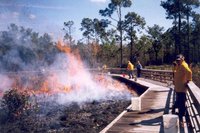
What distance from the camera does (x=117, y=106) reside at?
58.7 feet

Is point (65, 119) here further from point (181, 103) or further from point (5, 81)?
point (5, 81)

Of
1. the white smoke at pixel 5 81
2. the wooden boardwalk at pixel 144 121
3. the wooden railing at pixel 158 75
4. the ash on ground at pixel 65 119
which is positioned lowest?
the ash on ground at pixel 65 119

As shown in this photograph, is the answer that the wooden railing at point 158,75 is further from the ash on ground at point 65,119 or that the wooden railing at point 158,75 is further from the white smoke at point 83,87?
the ash on ground at point 65,119

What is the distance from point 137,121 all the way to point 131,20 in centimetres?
4418

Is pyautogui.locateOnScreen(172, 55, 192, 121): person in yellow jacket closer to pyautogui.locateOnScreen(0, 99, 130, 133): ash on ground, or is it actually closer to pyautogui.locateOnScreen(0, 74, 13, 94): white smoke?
pyautogui.locateOnScreen(0, 99, 130, 133): ash on ground

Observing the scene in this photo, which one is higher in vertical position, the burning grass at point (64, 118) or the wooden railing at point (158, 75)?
the wooden railing at point (158, 75)

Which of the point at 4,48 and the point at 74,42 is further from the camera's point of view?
the point at 74,42

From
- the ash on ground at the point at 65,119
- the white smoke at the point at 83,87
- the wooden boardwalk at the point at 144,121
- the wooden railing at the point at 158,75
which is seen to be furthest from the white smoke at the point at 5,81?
the wooden boardwalk at the point at 144,121

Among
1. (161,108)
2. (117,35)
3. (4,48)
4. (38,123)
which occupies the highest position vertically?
(117,35)

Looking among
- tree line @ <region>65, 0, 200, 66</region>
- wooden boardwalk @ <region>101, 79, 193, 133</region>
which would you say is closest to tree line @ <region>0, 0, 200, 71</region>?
tree line @ <region>65, 0, 200, 66</region>

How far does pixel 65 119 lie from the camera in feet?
48.6

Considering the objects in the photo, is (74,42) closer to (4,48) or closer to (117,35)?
(117,35)

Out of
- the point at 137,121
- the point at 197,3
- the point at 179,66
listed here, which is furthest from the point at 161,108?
the point at 197,3

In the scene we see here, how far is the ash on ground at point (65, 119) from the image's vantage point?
1313cm
